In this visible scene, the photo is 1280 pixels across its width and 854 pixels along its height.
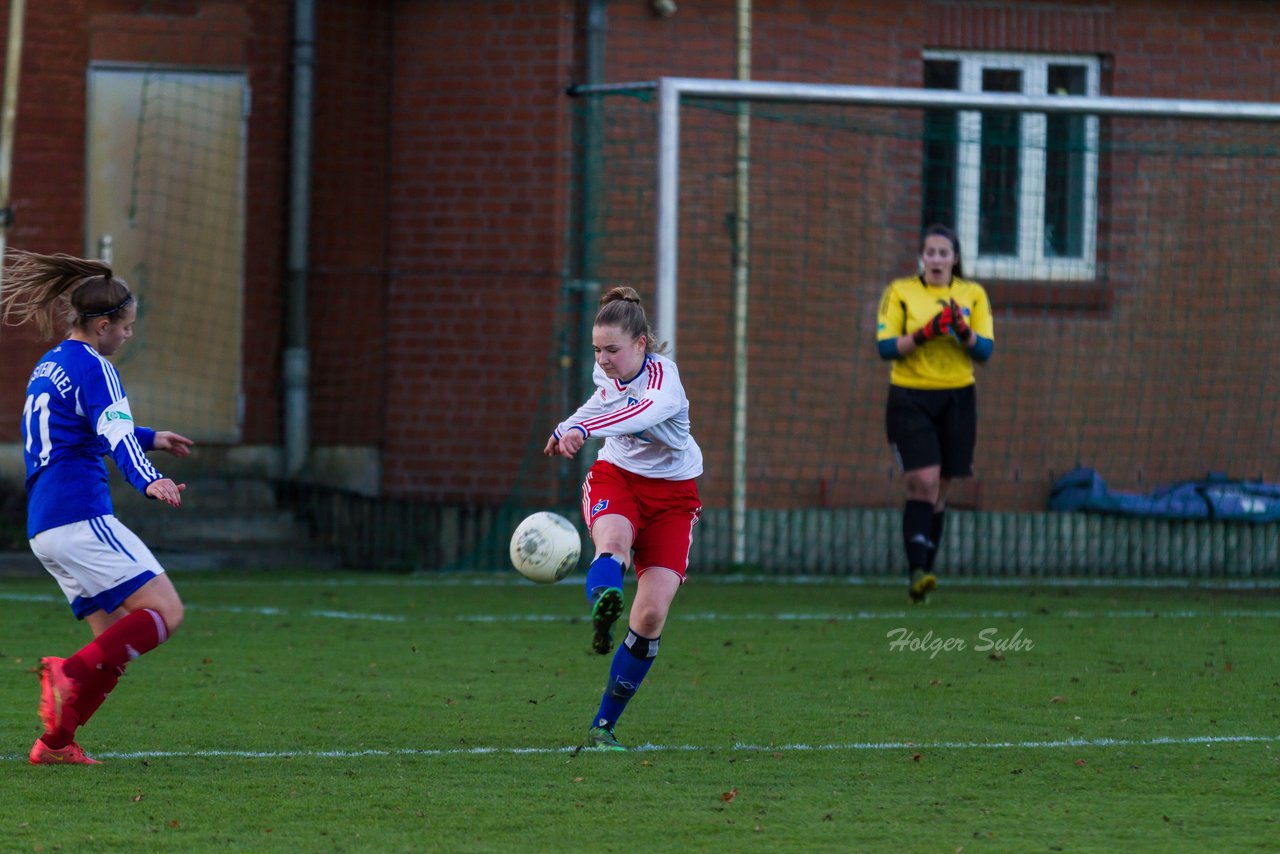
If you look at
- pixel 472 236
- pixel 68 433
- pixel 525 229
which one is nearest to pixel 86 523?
pixel 68 433

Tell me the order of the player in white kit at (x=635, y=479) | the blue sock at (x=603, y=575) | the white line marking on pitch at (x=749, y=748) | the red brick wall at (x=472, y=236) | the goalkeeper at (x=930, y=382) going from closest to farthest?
the blue sock at (x=603, y=575), the white line marking on pitch at (x=749, y=748), the player in white kit at (x=635, y=479), the goalkeeper at (x=930, y=382), the red brick wall at (x=472, y=236)

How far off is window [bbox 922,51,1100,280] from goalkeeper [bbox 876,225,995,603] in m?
2.45

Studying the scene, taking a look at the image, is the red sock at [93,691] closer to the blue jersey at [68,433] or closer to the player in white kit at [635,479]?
the blue jersey at [68,433]

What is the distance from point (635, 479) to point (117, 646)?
6.08ft

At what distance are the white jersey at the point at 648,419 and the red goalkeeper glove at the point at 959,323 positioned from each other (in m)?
3.81

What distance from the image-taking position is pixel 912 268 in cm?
1325

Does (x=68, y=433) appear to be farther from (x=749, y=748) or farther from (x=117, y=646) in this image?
(x=749, y=748)

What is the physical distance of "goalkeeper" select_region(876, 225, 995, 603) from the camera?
10.4m

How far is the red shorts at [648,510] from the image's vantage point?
21.3 ft

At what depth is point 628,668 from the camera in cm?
629

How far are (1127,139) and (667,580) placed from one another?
8021mm

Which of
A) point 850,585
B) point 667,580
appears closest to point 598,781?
point 667,580

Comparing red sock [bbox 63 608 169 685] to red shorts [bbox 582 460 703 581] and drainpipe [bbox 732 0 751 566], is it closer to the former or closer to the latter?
red shorts [bbox 582 460 703 581]

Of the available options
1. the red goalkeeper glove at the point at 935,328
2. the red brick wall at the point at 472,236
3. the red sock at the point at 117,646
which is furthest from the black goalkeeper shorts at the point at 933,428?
the red sock at the point at 117,646
